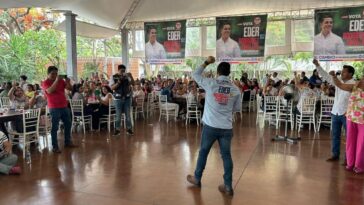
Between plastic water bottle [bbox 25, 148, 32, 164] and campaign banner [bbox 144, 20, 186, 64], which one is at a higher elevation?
campaign banner [bbox 144, 20, 186, 64]

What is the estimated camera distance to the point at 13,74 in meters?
12.6

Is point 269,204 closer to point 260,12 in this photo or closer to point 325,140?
point 325,140

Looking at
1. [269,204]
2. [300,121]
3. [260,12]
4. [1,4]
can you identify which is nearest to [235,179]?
[269,204]

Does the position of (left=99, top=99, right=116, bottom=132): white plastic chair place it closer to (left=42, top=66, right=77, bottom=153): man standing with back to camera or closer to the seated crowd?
the seated crowd

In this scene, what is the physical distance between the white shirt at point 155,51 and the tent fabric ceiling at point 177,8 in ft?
4.16

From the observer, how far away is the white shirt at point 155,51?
11828mm

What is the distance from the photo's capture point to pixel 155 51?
11.9 m

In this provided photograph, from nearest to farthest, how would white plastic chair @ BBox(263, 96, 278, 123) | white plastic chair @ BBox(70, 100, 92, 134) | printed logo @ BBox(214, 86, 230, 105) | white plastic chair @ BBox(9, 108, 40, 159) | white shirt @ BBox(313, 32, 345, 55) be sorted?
printed logo @ BBox(214, 86, 230, 105) < white plastic chair @ BBox(9, 108, 40, 159) < white plastic chair @ BBox(70, 100, 92, 134) < white plastic chair @ BBox(263, 96, 278, 123) < white shirt @ BBox(313, 32, 345, 55)

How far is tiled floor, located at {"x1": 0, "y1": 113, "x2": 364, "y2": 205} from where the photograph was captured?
12.3ft

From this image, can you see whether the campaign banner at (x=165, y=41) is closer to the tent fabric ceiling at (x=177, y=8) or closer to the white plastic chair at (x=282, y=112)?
the tent fabric ceiling at (x=177, y=8)

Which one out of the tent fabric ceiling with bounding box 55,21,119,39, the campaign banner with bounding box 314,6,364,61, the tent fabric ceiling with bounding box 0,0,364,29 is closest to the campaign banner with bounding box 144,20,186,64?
the tent fabric ceiling with bounding box 0,0,364,29

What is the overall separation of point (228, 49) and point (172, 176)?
24.3ft

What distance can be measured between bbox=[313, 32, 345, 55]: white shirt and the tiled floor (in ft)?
14.2

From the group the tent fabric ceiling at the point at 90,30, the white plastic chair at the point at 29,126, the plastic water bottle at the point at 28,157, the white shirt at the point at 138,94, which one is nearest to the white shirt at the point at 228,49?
the white shirt at the point at 138,94
